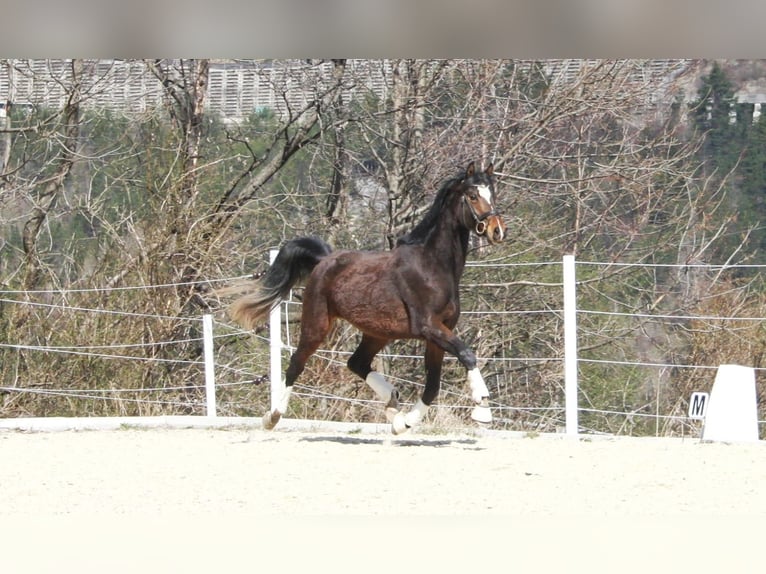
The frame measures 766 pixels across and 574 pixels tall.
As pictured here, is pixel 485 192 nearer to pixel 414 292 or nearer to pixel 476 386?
pixel 414 292

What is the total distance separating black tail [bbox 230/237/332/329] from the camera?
9070mm


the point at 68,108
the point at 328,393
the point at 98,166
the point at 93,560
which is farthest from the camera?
the point at 98,166

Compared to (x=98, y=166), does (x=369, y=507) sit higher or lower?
lower

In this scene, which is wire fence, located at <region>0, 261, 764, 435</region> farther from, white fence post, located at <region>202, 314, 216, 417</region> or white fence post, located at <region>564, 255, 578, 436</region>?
white fence post, located at <region>564, 255, 578, 436</region>

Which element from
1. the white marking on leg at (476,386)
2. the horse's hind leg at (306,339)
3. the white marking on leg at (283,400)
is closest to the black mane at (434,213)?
the horse's hind leg at (306,339)

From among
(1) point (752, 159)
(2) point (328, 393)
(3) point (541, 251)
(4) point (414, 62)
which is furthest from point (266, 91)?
(1) point (752, 159)

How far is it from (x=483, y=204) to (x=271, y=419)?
2.44 metres

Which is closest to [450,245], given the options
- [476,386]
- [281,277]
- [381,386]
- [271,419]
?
[476,386]

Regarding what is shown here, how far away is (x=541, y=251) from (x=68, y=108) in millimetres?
5821

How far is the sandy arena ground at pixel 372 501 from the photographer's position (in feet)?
15.4

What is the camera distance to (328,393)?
11523 mm

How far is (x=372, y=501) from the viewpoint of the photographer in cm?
612

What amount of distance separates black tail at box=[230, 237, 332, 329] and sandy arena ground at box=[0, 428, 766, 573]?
962 mm

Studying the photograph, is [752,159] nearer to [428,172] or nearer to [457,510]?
[428,172]
